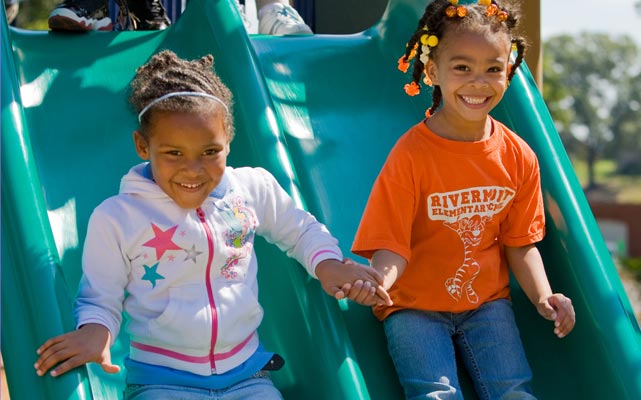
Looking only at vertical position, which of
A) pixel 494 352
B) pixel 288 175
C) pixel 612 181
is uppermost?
pixel 288 175

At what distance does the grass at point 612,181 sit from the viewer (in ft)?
191

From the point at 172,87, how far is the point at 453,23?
103 centimetres

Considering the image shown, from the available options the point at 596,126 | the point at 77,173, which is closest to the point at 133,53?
the point at 77,173

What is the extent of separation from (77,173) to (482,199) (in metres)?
1.41

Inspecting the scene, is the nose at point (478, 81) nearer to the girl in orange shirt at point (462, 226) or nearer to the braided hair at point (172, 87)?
the girl in orange shirt at point (462, 226)

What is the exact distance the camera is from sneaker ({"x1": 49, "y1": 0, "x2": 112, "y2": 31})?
408 centimetres

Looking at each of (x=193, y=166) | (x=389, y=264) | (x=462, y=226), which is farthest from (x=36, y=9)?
(x=193, y=166)

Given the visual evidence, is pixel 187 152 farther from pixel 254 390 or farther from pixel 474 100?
pixel 474 100

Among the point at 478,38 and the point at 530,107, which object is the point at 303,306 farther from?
the point at 530,107

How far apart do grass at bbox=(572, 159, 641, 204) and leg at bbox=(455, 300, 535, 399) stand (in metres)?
56.0

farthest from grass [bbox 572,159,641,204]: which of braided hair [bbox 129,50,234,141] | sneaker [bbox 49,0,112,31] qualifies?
braided hair [bbox 129,50,234,141]

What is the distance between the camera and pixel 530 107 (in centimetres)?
379

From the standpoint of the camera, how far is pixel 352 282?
293 cm

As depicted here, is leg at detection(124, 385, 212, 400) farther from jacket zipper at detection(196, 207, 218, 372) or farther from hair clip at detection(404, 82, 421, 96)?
hair clip at detection(404, 82, 421, 96)
